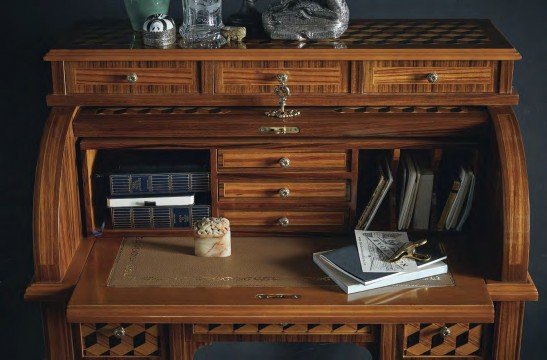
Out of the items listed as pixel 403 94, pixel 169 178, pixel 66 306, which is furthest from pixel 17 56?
pixel 403 94

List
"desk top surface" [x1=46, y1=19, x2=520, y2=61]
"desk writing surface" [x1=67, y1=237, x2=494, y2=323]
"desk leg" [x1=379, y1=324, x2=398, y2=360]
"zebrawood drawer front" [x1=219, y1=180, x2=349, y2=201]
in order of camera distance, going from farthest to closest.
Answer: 1. "zebrawood drawer front" [x1=219, y1=180, x2=349, y2=201]
2. "desk top surface" [x1=46, y1=19, x2=520, y2=61]
3. "desk leg" [x1=379, y1=324, x2=398, y2=360]
4. "desk writing surface" [x1=67, y1=237, x2=494, y2=323]

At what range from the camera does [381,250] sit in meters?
2.32

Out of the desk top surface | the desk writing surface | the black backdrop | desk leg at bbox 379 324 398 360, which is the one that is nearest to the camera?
the desk writing surface

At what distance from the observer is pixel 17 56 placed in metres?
2.85

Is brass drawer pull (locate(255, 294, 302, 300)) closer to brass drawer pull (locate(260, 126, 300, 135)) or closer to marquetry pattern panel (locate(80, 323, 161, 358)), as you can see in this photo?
marquetry pattern panel (locate(80, 323, 161, 358))

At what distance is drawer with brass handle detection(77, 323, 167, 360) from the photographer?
7.39 ft

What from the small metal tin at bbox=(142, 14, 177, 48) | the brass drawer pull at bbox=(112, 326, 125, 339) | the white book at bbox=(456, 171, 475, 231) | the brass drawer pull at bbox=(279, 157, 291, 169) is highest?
the small metal tin at bbox=(142, 14, 177, 48)

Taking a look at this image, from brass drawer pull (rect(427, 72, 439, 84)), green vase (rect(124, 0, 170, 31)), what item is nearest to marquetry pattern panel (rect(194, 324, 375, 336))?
brass drawer pull (rect(427, 72, 439, 84))

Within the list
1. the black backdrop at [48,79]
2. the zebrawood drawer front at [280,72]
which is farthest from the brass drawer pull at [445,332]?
the black backdrop at [48,79]

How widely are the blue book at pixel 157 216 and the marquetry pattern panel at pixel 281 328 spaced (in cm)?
36

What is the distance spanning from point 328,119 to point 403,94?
0.21 meters

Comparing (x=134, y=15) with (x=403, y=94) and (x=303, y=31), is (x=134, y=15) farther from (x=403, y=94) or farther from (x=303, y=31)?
(x=403, y=94)

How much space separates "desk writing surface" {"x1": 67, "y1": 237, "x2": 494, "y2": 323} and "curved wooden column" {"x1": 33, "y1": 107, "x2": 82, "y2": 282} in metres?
0.12

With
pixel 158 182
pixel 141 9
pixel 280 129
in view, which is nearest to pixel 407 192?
pixel 280 129
